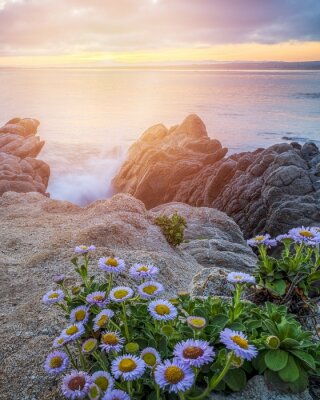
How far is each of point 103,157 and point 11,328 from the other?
62912mm

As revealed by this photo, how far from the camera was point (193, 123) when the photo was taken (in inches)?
1865

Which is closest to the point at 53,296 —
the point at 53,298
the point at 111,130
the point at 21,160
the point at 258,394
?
the point at 53,298

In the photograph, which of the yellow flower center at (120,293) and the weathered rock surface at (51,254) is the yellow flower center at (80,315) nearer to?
the yellow flower center at (120,293)

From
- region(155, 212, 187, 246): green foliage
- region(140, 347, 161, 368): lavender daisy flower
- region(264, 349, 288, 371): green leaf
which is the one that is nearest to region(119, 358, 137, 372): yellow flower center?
region(140, 347, 161, 368): lavender daisy flower

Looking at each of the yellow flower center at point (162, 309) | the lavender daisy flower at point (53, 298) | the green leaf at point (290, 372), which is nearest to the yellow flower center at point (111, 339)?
the yellow flower center at point (162, 309)

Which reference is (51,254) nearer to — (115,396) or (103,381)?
(103,381)

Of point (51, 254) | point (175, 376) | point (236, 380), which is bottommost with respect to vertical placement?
point (51, 254)

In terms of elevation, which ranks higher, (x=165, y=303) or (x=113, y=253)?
(x=165, y=303)

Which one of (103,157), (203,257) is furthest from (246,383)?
(103,157)

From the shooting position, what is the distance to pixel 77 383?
2.91m

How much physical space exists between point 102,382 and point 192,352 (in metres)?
0.74

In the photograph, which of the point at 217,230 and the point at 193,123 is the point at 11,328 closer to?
the point at 217,230

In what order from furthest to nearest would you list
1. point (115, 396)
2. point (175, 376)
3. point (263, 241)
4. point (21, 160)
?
point (21, 160)
point (263, 241)
point (115, 396)
point (175, 376)

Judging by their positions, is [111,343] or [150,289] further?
[150,289]
